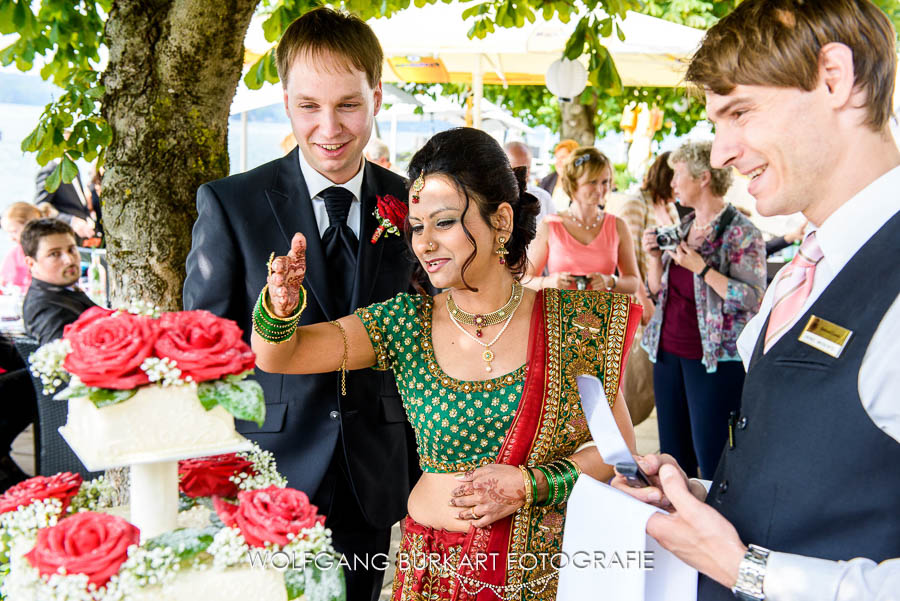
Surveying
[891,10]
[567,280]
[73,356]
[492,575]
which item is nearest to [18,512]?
[73,356]

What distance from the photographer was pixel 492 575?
191 centimetres

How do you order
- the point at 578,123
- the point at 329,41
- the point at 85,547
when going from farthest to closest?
the point at 578,123
the point at 329,41
the point at 85,547

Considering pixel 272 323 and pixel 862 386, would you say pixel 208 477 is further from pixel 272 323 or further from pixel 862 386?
pixel 862 386

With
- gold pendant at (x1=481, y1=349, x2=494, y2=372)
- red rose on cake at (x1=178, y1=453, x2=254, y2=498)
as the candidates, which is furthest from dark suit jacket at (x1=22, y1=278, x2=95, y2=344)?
red rose on cake at (x1=178, y1=453, x2=254, y2=498)

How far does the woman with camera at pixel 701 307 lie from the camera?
3.92 metres

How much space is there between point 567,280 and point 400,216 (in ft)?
8.54

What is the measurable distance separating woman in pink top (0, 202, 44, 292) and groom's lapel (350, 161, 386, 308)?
4.85 m

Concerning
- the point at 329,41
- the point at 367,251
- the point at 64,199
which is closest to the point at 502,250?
the point at 367,251

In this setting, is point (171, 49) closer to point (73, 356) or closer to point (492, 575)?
point (73, 356)

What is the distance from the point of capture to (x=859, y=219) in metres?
1.20

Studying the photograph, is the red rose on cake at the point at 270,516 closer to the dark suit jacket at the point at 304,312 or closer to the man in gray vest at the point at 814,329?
the man in gray vest at the point at 814,329

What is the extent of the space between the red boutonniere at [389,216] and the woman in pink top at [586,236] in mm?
2853

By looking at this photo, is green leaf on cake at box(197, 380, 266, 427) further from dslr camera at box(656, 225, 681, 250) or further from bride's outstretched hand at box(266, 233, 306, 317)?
dslr camera at box(656, 225, 681, 250)

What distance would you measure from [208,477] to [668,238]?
11.0ft
